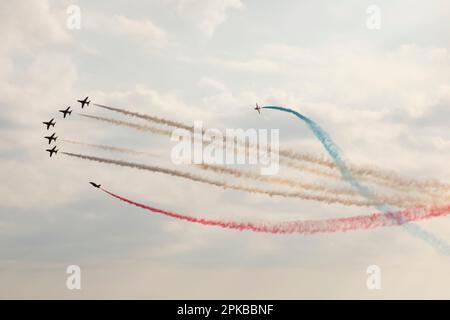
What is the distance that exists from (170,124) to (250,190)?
2199 cm

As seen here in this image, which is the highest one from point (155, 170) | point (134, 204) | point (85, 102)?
point (85, 102)

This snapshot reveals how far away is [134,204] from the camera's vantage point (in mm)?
116375

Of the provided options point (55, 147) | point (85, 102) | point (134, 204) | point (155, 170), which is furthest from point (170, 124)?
point (55, 147)

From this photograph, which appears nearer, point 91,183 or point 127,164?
point 127,164

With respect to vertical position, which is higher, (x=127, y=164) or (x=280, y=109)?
(x=280, y=109)

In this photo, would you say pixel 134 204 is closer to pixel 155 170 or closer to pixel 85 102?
pixel 155 170
